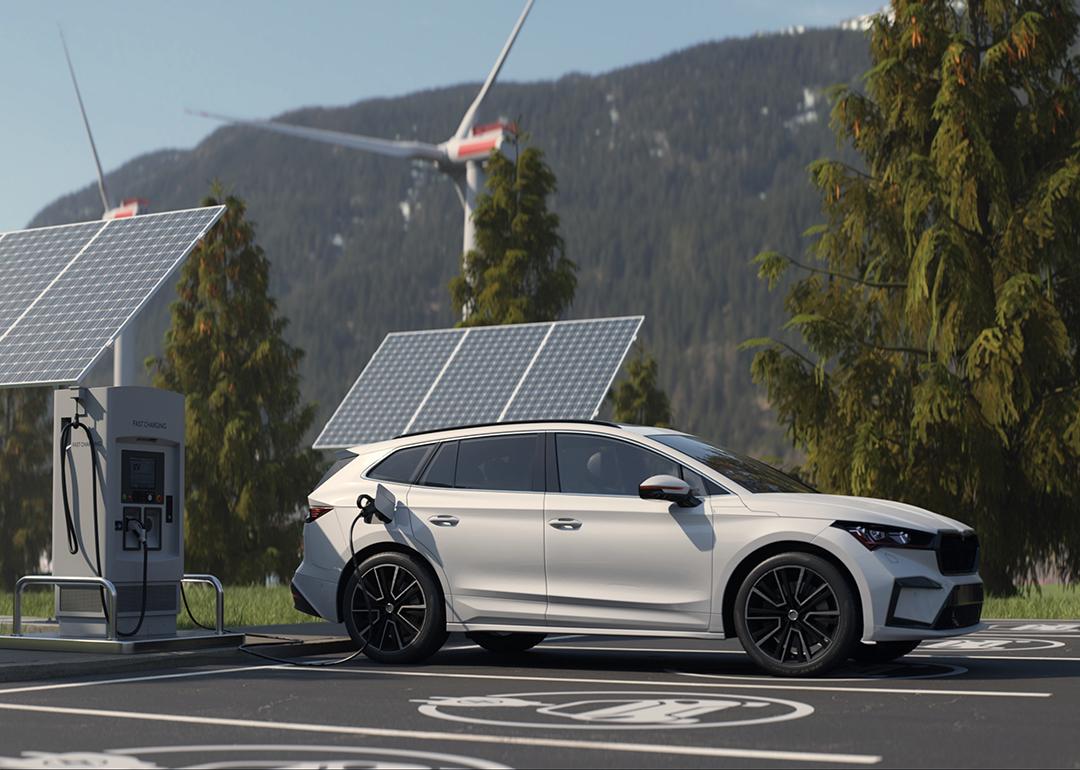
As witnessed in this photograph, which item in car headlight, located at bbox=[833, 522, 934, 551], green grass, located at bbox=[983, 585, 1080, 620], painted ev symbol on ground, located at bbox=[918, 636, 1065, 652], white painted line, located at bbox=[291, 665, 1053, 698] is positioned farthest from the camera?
green grass, located at bbox=[983, 585, 1080, 620]

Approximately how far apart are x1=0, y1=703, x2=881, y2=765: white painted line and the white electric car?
11.1ft

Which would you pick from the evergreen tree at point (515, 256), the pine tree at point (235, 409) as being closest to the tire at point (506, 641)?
the pine tree at point (235, 409)

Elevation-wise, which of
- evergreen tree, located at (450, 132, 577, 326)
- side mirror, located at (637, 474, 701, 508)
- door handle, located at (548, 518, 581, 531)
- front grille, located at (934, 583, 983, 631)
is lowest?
front grille, located at (934, 583, 983, 631)

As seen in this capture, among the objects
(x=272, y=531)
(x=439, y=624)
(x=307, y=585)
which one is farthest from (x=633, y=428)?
(x=272, y=531)

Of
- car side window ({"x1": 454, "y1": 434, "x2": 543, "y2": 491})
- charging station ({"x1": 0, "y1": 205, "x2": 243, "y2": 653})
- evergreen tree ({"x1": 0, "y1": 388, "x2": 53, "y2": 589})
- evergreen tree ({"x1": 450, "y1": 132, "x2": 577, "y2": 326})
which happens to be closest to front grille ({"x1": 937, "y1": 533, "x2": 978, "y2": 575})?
car side window ({"x1": 454, "y1": 434, "x2": 543, "y2": 491})

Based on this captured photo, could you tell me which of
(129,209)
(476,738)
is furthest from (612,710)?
(129,209)

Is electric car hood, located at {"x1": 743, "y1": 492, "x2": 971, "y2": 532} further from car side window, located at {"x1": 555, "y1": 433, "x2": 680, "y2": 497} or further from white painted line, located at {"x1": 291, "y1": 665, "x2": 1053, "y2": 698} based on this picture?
white painted line, located at {"x1": 291, "y1": 665, "x2": 1053, "y2": 698}

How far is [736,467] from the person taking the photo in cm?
1208

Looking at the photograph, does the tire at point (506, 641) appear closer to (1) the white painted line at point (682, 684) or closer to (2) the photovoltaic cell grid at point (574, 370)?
(1) the white painted line at point (682, 684)

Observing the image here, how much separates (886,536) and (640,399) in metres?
44.2

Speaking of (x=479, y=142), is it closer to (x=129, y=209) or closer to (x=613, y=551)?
(x=129, y=209)

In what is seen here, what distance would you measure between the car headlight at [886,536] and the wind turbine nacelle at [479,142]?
3514cm

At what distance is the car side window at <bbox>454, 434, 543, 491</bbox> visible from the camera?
12359 mm

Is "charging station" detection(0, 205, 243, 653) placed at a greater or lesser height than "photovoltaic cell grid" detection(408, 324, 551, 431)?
lesser
